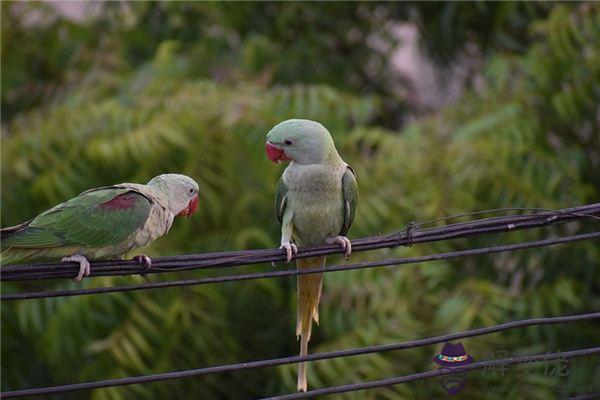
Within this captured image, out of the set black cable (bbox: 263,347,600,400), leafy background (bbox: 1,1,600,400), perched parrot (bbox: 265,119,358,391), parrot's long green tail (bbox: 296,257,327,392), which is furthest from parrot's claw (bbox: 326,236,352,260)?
leafy background (bbox: 1,1,600,400)

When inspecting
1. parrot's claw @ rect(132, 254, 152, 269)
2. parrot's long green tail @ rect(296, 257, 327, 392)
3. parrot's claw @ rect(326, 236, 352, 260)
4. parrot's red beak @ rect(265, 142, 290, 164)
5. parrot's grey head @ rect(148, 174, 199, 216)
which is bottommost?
parrot's long green tail @ rect(296, 257, 327, 392)

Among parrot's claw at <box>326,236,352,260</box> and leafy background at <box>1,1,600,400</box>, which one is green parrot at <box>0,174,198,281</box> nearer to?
parrot's claw at <box>326,236,352,260</box>

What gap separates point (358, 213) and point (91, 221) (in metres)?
A: 1.92

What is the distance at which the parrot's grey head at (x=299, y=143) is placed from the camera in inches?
133

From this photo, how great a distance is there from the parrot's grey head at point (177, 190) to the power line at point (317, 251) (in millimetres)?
484

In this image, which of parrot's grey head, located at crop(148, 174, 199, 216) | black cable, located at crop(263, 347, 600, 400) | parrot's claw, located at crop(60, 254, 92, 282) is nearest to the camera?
black cable, located at crop(263, 347, 600, 400)

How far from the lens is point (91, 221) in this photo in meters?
3.05

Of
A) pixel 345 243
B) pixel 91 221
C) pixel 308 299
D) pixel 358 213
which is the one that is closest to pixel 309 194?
pixel 308 299

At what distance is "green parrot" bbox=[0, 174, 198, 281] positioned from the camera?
9.52ft

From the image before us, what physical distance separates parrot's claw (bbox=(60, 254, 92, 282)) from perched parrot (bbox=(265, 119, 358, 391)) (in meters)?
0.77

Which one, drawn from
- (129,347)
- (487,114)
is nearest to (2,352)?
(129,347)

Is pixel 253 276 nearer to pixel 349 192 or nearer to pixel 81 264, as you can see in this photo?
pixel 81 264

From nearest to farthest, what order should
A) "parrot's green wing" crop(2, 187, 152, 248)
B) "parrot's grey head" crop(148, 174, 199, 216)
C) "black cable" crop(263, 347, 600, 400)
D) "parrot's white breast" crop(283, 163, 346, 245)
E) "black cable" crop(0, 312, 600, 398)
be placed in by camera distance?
"black cable" crop(0, 312, 600, 398) < "black cable" crop(263, 347, 600, 400) < "parrot's green wing" crop(2, 187, 152, 248) < "parrot's grey head" crop(148, 174, 199, 216) < "parrot's white breast" crop(283, 163, 346, 245)

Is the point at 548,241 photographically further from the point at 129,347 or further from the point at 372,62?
the point at 372,62
